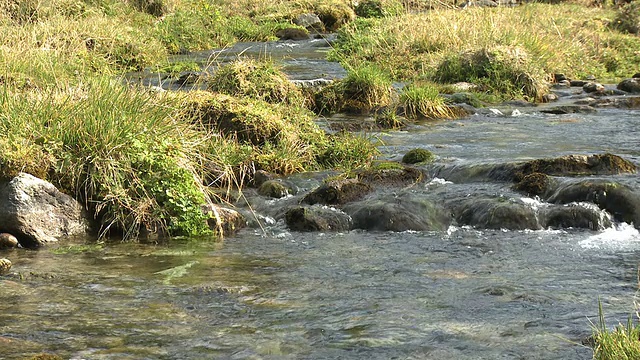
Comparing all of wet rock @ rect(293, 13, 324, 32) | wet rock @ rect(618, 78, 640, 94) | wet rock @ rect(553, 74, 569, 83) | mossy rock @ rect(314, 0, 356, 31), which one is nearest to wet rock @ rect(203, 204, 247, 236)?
wet rock @ rect(618, 78, 640, 94)

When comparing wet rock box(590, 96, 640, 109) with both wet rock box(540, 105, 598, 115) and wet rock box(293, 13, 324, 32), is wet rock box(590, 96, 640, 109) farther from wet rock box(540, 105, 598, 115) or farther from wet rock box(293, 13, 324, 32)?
wet rock box(293, 13, 324, 32)

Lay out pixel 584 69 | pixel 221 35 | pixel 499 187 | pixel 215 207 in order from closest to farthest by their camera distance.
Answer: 1. pixel 215 207
2. pixel 499 187
3. pixel 584 69
4. pixel 221 35

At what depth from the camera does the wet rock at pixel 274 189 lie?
8.81 meters

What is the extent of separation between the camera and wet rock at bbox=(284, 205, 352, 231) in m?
7.84

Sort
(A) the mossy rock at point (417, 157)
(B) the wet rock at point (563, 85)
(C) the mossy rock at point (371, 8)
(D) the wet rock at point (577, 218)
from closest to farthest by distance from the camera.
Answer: (D) the wet rock at point (577, 218), (A) the mossy rock at point (417, 157), (B) the wet rock at point (563, 85), (C) the mossy rock at point (371, 8)

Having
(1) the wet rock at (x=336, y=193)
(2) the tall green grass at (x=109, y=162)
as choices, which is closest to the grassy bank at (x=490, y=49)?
(1) the wet rock at (x=336, y=193)

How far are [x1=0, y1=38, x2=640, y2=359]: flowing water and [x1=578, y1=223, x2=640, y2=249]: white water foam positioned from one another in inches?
0.7

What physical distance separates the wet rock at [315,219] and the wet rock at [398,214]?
4.7 inches

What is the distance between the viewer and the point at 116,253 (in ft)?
22.4

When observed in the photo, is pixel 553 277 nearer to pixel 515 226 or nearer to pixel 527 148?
pixel 515 226

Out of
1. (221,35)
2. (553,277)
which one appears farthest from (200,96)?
(221,35)

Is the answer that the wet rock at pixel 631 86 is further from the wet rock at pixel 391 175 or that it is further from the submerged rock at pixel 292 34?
the submerged rock at pixel 292 34

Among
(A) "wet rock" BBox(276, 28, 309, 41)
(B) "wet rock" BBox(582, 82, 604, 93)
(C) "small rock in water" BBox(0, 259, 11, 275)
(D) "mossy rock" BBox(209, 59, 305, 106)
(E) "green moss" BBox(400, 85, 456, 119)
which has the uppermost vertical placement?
(D) "mossy rock" BBox(209, 59, 305, 106)

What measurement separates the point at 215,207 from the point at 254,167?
5.04 ft
